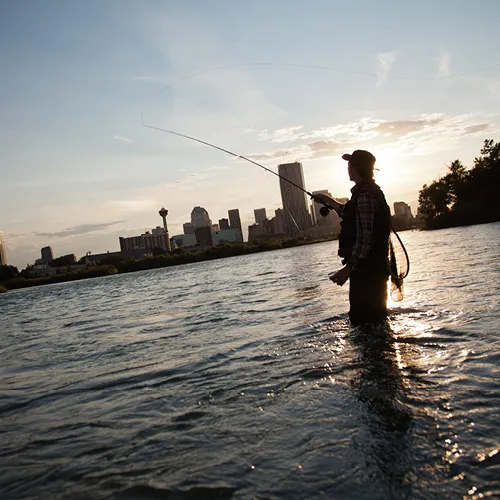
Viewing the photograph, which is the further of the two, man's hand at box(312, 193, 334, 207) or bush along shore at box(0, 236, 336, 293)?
bush along shore at box(0, 236, 336, 293)

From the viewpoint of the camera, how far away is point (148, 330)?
10.4 m

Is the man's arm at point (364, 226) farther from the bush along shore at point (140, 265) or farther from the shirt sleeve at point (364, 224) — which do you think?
the bush along shore at point (140, 265)

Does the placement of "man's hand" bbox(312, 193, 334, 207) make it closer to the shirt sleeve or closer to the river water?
the shirt sleeve

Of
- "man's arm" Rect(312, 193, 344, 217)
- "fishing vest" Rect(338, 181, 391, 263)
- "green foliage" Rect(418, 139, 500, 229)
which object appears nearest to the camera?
"fishing vest" Rect(338, 181, 391, 263)

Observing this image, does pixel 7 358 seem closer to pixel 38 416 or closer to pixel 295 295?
pixel 38 416

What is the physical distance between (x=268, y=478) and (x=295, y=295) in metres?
10.7

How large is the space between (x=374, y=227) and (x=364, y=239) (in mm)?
252

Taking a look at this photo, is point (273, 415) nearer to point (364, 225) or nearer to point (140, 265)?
point (364, 225)

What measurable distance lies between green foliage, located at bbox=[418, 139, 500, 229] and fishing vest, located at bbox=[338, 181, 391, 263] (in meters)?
96.7

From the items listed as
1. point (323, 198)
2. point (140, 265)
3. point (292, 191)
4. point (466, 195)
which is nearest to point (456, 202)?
point (466, 195)

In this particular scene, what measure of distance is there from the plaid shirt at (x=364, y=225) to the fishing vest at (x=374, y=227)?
0.33ft

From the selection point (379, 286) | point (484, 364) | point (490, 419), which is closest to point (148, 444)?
point (490, 419)

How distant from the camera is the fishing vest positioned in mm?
6176

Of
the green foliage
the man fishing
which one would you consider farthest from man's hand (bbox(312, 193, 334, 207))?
the green foliage
